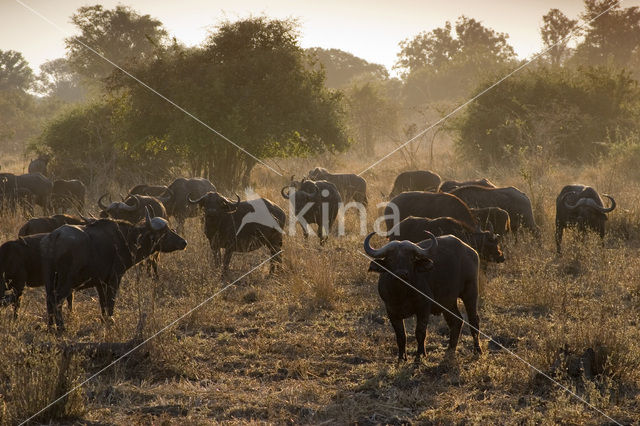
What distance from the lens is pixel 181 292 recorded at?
31.5 ft

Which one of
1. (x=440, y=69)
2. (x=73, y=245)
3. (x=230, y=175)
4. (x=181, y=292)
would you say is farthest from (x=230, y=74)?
(x=440, y=69)

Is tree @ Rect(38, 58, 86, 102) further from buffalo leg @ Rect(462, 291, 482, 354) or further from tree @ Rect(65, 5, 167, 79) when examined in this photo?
buffalo leg @ Rect(462, 291, 482, 354)

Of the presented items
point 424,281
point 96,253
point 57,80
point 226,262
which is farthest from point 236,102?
point 57,80

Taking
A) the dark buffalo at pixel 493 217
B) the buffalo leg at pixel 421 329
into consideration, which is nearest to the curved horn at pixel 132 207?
the dark buffalo at pixel 493 217

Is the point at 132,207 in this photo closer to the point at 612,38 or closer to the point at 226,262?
the point at 226,262

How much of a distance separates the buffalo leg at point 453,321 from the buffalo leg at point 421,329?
12.9 inches

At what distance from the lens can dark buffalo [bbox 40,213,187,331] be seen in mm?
7270

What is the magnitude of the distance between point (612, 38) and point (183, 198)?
155 ft

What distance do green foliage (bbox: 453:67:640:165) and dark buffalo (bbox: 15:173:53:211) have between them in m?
17.2

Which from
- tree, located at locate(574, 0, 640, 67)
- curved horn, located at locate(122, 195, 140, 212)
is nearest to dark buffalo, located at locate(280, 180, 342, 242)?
curved horn, located at locate(122, 195, 140, 212)

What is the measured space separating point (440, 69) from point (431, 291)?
54.1m

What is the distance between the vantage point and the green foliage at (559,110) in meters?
26.1

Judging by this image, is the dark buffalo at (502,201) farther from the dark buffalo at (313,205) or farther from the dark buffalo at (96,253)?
the dark buffalo at (96,253)

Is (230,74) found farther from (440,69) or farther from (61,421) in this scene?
(440,69)
